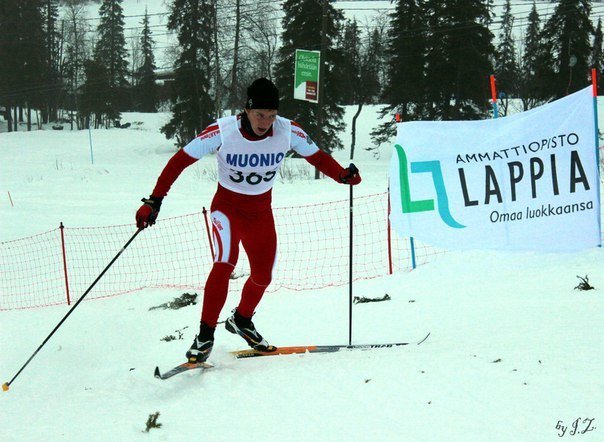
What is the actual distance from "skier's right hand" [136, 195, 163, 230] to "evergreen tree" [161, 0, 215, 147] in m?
28.6

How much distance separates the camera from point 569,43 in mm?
31094

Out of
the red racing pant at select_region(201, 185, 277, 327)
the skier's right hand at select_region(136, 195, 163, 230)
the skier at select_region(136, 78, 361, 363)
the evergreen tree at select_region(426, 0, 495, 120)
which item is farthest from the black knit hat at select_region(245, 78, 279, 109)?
the evergreen tree at select_region(426, 0, 495, 120)

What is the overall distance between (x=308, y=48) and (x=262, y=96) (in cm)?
2297

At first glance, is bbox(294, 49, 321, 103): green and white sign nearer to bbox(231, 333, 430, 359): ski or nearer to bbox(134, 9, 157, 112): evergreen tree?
Answer: bbox(231, 333, 430, 359): ski

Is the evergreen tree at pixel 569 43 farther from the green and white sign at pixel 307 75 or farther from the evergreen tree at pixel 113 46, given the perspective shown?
the evergreen tree at pixel 113 46

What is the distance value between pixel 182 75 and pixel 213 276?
29393 millimetres

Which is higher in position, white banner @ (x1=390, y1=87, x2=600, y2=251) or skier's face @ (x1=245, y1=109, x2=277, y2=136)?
skier's face @ (x1=245, y1=109, x2=277, y2=136)

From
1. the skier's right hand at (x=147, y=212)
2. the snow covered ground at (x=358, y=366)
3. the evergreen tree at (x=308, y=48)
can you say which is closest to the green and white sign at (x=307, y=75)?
the evergreen tree at (x=308, y=48)

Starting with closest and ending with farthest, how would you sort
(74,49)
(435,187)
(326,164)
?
1. (326,164)
2. (435,187)
3. (74,49)

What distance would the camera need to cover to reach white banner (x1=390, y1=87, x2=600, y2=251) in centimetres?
579

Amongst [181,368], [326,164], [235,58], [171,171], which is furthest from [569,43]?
[181,368]

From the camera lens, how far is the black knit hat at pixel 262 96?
361 cm

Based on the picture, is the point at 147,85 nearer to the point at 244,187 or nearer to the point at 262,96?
the point at 244,187

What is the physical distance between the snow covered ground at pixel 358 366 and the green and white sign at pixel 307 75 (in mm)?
9960
